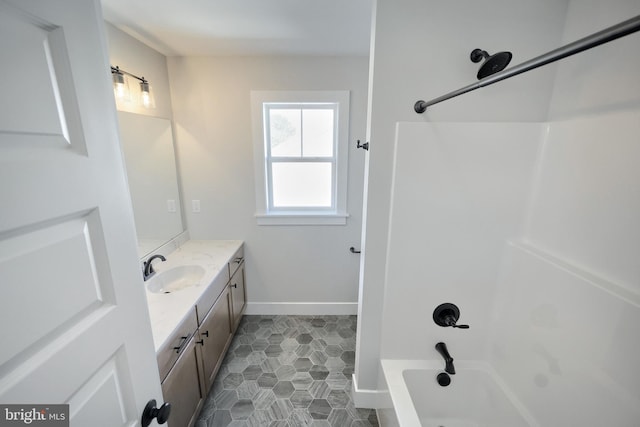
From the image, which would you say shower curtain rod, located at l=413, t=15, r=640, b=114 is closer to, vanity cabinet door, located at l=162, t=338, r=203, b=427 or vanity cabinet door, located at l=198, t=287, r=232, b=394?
vanity cabinet door, located at l=162, t=338, r=203, b=427

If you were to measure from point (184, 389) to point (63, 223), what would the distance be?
4.37 feet

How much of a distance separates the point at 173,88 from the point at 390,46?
1.91m

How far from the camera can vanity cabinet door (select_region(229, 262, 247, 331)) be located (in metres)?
2.26

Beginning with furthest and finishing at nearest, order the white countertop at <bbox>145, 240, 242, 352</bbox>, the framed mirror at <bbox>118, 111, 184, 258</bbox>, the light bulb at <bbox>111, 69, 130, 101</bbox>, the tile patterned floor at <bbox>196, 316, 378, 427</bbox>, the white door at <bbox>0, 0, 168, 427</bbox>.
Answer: the framed mirror at <bbox>118, 111, 184, 258</bbox>
the tile patterned floor at <bbox>196, 316, 378, 427</bbox>
the light bulb at <bbox>111, 69, 130, 101</bbox>
the white countertop at <bbox>145, 240, 242, 352</bbox>
the white door at <bbox>0, 0, 168, 427</bbox>

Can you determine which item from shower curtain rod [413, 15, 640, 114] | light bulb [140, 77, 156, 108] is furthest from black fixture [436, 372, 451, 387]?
light bulb [140, 77, 156, 108]

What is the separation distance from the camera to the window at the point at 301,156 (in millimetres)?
2245

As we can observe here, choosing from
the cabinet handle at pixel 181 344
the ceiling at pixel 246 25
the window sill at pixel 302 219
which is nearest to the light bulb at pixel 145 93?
the ceiling at pixel 246 25

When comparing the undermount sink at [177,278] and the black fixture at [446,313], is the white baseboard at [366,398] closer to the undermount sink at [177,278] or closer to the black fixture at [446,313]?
the black fixture at [446,313]

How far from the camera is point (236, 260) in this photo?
235cm

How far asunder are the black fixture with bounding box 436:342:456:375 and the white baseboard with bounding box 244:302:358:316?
1241mm

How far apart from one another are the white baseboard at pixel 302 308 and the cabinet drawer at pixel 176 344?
Result: 121 cm

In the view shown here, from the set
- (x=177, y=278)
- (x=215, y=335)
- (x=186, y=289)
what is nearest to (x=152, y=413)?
(x=186, y=289)

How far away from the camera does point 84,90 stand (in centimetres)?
57

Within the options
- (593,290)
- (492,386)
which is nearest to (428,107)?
(593,290)
